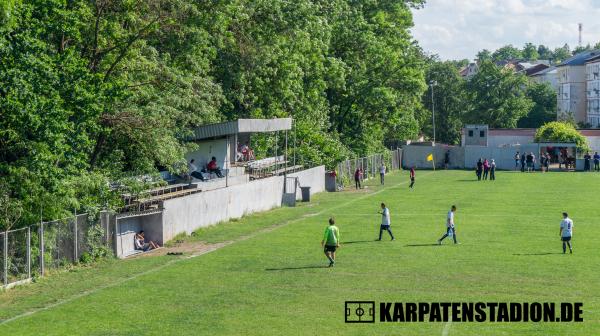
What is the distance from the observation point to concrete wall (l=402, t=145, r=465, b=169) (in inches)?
3895

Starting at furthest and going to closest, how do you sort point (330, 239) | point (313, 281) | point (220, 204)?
point (220, 204) < point (330, 239) < point (313, 281)

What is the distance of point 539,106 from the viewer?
158 m

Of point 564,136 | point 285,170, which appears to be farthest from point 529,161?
point 285,170

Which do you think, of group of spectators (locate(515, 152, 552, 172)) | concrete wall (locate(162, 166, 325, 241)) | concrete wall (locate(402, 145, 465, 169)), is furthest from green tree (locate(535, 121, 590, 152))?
concrete wall (locate(162, 166, 325, 241))

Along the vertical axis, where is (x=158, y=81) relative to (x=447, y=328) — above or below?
above

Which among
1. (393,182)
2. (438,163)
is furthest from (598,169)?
(393,182)

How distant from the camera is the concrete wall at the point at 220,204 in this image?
134 ft

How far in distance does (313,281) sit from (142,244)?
1152 centimetres

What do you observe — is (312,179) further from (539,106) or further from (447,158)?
(539,106)

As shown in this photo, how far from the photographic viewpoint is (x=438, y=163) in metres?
99.2

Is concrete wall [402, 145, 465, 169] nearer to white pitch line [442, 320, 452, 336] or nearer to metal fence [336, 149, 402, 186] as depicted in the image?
metal fence [336, 149, 402, 186]

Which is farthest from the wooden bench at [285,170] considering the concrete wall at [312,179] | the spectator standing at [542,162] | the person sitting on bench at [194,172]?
the spectator standing at [542,162]

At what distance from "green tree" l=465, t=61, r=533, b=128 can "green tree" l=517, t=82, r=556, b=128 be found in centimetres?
1415

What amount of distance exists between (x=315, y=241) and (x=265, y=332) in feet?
54.5
